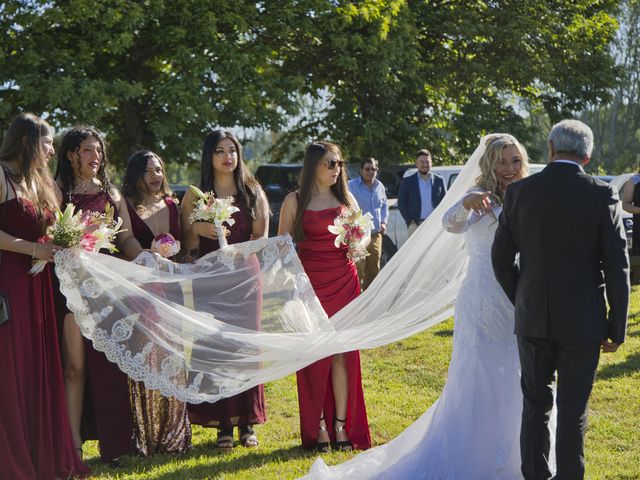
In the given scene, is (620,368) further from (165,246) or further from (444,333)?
(165,246)

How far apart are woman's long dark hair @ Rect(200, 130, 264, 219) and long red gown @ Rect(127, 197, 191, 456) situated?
0.60 meters

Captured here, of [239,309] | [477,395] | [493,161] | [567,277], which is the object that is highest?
[493,161]

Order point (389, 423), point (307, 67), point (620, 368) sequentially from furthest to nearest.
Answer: point (307, 67) → point (620, 368) → point (389, 423)

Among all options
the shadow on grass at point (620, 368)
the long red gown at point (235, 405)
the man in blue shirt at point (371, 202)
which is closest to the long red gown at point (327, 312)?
the long red gown at point (235, 405)

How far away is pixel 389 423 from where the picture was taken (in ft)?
22.9

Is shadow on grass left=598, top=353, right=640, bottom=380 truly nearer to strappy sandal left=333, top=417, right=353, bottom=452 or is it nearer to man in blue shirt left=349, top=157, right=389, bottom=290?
strappy sandal left=333, top=417, right=353, bottom=452

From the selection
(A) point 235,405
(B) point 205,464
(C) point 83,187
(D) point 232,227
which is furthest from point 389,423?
(C) point 83,187

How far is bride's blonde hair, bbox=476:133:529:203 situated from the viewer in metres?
5.26

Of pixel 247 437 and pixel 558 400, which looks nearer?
pixel 558 400

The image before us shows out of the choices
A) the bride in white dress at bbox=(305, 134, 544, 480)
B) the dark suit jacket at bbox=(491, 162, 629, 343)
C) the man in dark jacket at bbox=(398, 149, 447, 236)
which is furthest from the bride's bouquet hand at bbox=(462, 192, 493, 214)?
the man in dark jacket at bbox=(398, 149, 447, 236)

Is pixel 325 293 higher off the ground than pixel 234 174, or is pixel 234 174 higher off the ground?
pixel 234 174

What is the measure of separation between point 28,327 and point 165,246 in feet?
3.61

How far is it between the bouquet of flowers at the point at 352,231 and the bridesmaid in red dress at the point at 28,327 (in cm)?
199

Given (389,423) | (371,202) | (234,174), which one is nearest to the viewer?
(234,174)
